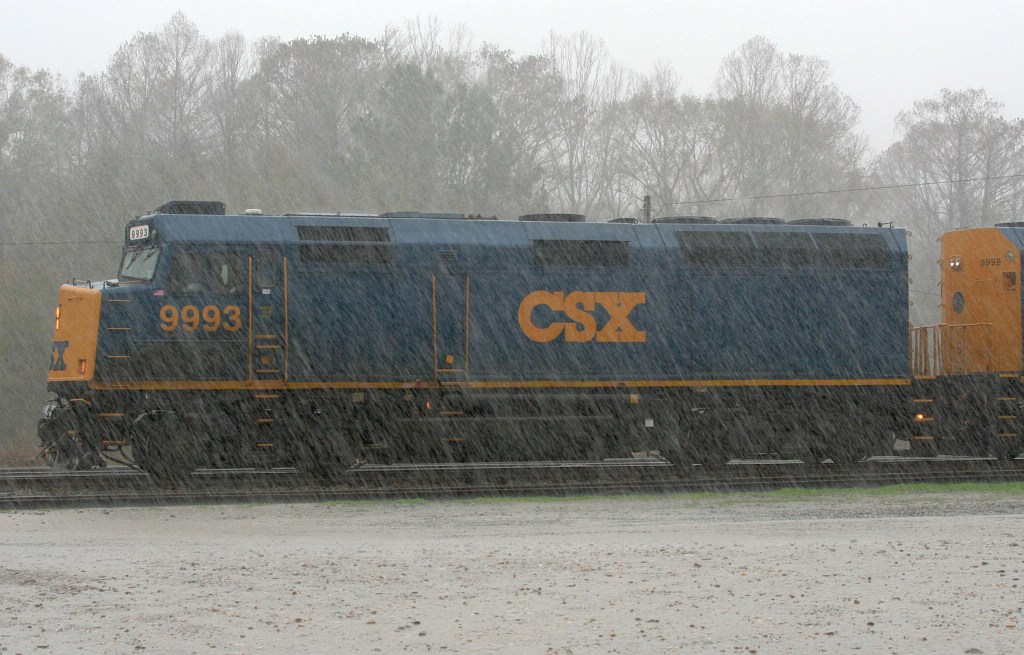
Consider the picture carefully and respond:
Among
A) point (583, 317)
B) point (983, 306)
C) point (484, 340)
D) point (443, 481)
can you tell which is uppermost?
point (983, 306)

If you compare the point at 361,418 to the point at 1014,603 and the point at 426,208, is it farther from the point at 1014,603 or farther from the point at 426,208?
the point at 426,208

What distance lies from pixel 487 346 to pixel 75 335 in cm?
592

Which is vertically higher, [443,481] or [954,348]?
[954,348]

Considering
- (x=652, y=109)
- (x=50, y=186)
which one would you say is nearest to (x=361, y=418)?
(x=50, y=186)

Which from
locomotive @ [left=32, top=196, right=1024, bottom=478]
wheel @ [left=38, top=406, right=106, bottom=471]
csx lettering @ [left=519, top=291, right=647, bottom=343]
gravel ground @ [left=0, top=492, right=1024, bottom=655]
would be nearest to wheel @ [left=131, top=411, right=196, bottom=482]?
locomotive @ [left=32, top=196, right=1024, bottom=478]

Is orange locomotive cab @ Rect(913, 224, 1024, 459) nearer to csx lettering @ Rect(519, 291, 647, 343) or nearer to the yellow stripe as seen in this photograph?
the yellow stripe

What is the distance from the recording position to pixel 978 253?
2017 centimetres

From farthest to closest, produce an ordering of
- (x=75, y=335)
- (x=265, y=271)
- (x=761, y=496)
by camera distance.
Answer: (x=265, y=271)
(x=75, y=335)
(x=761, y=496)

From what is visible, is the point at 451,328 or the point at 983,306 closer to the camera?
the point at 451,328

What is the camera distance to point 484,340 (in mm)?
16969

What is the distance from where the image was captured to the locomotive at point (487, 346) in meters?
15.7

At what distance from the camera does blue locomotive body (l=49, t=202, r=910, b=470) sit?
1574cm

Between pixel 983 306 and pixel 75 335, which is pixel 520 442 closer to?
pixel 75 335

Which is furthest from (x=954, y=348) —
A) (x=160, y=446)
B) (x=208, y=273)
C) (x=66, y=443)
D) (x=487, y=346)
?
(x=66, y=443)
